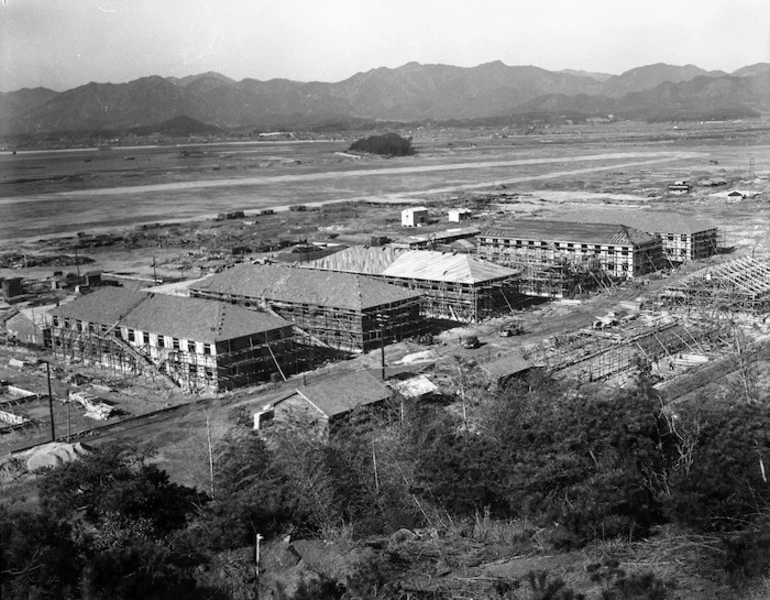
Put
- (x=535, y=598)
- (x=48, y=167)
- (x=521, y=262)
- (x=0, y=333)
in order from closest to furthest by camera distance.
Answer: (x=535, y=598), (x=0, y=333), (x=521, y=262), (x=48, y=167)

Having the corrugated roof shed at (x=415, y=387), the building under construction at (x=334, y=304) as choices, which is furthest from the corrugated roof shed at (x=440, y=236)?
the corrugated roof shed at (x=415, y=387)

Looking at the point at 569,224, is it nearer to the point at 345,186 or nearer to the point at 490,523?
the point at 490,523

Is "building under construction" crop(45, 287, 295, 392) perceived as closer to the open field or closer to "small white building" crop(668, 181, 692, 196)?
the open field

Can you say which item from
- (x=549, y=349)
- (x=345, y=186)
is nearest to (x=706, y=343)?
(x=549, y=349)

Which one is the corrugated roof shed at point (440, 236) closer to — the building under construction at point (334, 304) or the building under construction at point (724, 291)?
the building under construction at point (334, 304)

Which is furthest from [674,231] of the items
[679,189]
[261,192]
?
[261,192]

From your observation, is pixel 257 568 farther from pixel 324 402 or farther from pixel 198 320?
pixel 198 320

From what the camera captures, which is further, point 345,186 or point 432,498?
point 345,186
